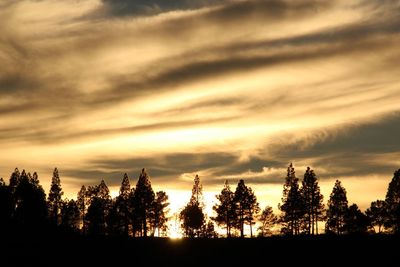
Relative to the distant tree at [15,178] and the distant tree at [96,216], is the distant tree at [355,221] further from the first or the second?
the distant tree at [15,178]

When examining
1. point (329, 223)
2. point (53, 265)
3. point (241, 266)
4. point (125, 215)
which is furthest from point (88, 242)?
point (329, 223)

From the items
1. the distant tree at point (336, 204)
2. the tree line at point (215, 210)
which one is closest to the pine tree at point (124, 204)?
the tree line at point (215, 210)

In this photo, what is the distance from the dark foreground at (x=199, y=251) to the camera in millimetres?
68438

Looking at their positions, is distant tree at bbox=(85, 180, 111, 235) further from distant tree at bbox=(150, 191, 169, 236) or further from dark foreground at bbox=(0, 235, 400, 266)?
dark foreground at bbox=(0, 235, 400, 266)

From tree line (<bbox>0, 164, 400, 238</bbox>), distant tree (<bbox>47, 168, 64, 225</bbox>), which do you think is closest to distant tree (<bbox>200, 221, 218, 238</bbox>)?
tree line (<bbox>0, 164, 400, 238</bbox>)

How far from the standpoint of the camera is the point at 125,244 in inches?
3167

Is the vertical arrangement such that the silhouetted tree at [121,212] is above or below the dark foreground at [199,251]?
above

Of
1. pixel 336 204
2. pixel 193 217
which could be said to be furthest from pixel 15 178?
pixel 336 204

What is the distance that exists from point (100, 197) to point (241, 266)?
84.9m

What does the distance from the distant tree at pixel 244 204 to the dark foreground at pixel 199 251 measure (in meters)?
41.3

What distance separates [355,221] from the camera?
133m

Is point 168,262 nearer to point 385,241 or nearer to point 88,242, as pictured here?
point 88,242

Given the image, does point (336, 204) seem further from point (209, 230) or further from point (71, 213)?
point (71, 213)

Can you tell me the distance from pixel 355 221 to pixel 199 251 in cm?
6525
